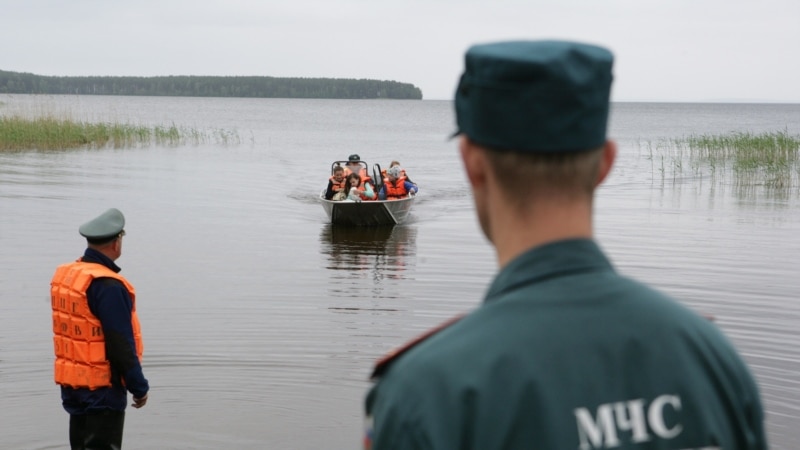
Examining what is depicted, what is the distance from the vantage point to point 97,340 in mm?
5684

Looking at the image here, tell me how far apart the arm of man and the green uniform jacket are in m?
4.22

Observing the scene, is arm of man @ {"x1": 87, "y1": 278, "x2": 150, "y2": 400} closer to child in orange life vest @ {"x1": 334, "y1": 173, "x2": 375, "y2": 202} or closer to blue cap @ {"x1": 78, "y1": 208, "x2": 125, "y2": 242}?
blue cap @ {"x1": 78, "y1": 208, "x2": 125, "y2": 242}

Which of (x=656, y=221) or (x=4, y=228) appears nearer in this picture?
(x=4, y=228)

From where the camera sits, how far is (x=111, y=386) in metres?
5.82

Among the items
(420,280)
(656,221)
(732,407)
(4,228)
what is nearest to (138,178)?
(4,228)

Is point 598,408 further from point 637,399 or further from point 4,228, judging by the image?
point 4,228

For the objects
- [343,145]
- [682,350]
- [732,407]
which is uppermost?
[682,350]

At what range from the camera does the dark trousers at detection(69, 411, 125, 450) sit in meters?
5.87

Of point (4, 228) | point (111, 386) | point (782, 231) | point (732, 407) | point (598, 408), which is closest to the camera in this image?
point (598, 408)

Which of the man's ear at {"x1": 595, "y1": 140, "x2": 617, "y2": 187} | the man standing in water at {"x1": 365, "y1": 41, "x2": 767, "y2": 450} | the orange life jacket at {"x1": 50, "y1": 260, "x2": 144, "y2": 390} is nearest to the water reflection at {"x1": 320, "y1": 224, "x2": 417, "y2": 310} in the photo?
the orange life jacket at {"x1": 50, "y1": 260, "x2": 144, "y2": 390}

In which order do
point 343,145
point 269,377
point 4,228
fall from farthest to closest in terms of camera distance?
point 343,145
point 4,228
point 269,377

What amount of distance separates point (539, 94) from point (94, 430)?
4.85 metres

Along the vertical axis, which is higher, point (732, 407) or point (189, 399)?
point (732, 407)

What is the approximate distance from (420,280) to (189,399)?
6666 mm
